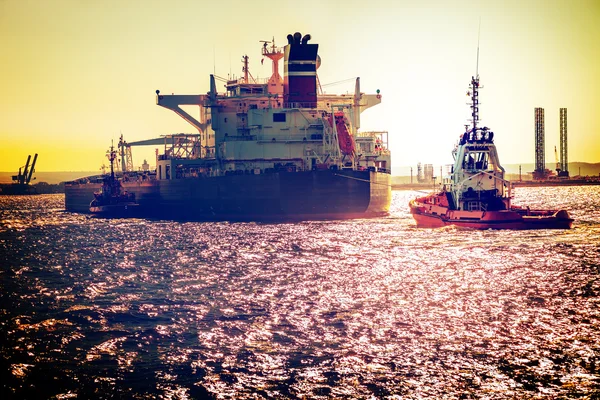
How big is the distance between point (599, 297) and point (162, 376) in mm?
16805

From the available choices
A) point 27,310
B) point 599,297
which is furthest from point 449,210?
point 27,310

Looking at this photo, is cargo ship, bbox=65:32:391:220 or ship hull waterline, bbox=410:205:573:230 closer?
ship hull waterline, bbox=410:205:573:230

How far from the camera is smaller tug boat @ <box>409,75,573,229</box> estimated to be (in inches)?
2021

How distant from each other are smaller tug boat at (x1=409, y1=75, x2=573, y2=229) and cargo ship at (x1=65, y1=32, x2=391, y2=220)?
16.7 m

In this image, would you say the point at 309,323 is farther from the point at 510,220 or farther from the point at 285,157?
the point at 285,157

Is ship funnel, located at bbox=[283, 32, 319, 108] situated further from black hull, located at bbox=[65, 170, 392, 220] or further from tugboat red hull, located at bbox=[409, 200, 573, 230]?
tugboat red hull, located at bbox=[409, 200, 573, 230]

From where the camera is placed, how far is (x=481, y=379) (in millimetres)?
16797

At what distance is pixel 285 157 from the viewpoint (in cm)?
7619

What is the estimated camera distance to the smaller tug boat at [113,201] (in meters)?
97.9

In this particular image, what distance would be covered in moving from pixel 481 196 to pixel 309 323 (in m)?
33.7

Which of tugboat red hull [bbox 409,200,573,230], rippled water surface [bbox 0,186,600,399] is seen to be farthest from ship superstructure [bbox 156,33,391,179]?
rippled water surface [bbox 0,186,600,399]

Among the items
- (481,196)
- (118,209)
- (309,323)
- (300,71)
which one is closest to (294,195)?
(300,71)

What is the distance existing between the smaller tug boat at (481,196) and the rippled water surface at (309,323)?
7.53 meters

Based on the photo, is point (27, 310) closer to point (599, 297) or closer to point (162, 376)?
point (162, 376)
